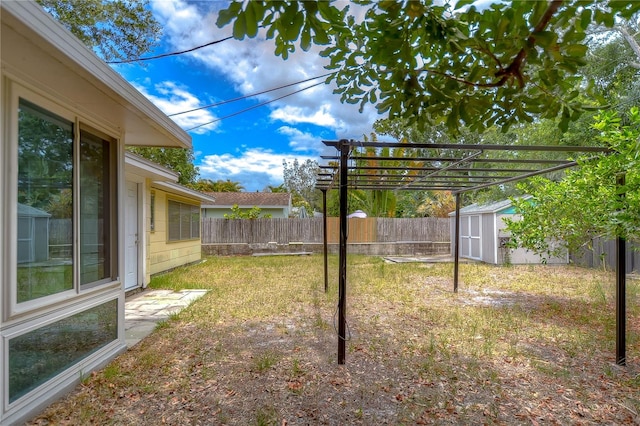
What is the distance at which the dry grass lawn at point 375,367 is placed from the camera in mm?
2602

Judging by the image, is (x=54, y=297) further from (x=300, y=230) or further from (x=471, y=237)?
(x=471, y=237)

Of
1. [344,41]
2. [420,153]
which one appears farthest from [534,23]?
[420,153]

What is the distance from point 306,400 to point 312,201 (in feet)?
90.7

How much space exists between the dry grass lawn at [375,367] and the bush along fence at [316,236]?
26.4 ft

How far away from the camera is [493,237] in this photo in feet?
37.9

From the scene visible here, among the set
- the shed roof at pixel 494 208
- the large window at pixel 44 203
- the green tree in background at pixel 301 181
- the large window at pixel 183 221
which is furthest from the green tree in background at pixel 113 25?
the green tree in background at pixel 301 181

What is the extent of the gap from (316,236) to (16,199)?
12.7m

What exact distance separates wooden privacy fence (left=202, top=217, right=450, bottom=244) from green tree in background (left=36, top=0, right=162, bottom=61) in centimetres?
706

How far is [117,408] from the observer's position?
2.63 metres

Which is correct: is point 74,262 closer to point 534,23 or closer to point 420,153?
point 534,23

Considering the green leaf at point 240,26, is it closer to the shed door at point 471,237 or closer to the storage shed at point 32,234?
the storage shed at point 32,234

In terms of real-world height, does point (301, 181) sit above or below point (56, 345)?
above

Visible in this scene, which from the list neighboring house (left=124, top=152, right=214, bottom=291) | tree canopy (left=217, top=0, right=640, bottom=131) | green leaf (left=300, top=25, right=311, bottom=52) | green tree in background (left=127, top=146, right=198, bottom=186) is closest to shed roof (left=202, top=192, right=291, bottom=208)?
green tree in background (left=127, top=146, right=198, bottom=186)

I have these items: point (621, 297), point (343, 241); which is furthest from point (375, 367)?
point (621, 297)
